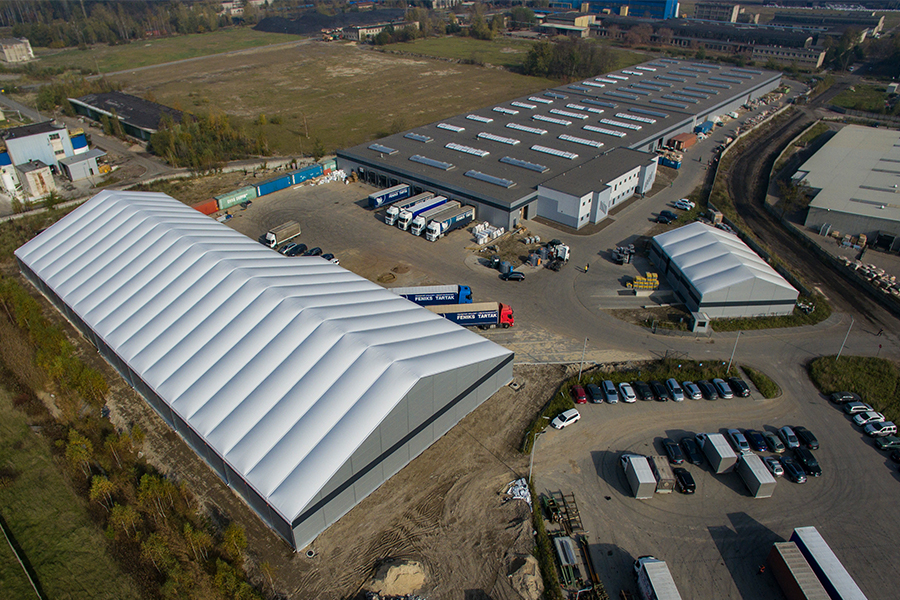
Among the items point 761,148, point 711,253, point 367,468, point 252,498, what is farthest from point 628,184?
point 252,498

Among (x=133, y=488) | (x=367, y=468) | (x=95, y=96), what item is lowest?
(x=133, y=488)

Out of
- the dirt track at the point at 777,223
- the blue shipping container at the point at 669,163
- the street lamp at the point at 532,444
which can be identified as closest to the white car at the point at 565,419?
the street lamp at the point at 532,444

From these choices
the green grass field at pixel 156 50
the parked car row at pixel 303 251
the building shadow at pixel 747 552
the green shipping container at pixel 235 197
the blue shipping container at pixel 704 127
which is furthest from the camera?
the green grass field at pixel 156 50

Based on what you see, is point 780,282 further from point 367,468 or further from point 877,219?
point 367,468

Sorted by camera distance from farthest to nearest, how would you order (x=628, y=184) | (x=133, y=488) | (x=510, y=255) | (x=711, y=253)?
(x=628, y=184) < (x=510, y=255) < (x=711, y=253) < (x=133, y=488)

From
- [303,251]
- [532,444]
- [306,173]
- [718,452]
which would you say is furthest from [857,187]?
[306,173]

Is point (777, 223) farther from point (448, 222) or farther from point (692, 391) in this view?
point (448, 222)

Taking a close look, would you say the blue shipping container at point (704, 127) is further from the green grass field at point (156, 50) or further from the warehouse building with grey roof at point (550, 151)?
the green grass field at point (156, 50)
